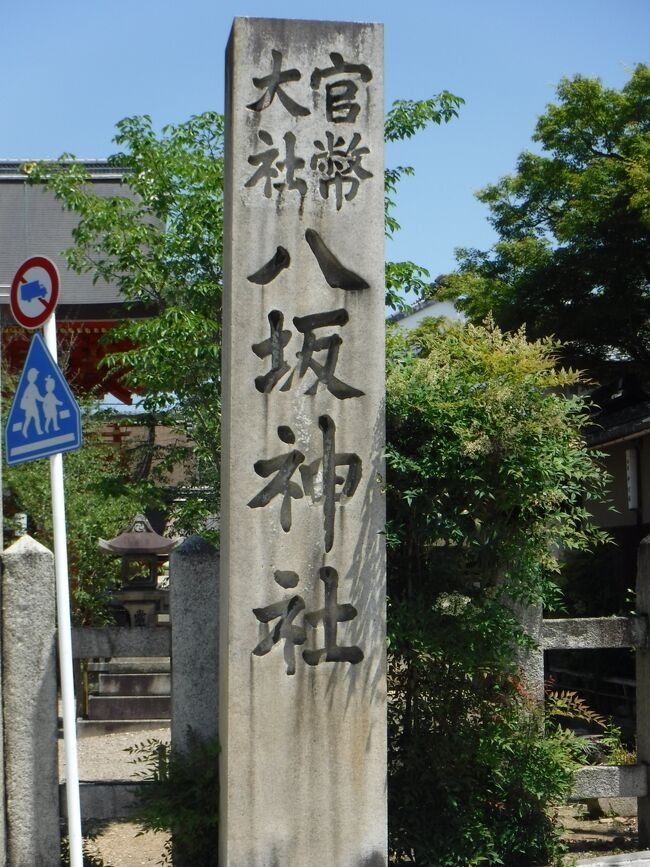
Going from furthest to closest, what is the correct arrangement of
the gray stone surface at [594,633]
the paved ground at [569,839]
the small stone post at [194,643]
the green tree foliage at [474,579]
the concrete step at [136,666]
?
the concrete step at [136,666]
the paved ground at [569,839]
the gray stone surface at [594,633]
the small stone post at [194,643]
the green tree foliage at [474,579]

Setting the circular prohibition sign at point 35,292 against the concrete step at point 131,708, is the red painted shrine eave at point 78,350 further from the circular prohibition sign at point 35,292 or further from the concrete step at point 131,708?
the circular prohibition sign at point 35,292

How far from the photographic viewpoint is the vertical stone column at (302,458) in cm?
574

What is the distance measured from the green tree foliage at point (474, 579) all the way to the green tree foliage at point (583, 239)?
7.99 metres

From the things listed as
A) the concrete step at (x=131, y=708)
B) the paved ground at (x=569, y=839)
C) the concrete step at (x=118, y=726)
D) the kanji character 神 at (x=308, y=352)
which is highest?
the kanji character 神 at (x=308, y=352)

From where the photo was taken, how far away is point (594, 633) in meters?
6.72

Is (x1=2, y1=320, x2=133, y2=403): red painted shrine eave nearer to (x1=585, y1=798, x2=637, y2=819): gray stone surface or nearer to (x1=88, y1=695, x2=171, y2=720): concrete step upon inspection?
(x1=88, y1=695, x2=171, y2=720): concrete step

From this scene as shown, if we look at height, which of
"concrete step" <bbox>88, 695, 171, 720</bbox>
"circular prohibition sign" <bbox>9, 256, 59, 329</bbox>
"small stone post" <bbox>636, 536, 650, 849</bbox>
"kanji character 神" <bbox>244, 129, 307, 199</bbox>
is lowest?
"concrete step" <bbox>88, 695, 171, 720</bbox>

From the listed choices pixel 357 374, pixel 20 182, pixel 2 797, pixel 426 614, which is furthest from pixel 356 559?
pixel 20 182

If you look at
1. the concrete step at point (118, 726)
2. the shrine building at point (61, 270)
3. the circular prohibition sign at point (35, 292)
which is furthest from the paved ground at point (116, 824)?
the shrine building at point (61, 270)

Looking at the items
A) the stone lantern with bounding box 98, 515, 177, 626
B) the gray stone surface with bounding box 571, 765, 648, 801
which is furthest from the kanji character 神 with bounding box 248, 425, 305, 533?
the stone lantern with bounding box 98, 515, 177, 626

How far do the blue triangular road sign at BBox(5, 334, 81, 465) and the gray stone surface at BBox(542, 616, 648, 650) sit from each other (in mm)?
3354

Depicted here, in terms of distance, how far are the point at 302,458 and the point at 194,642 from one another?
138 cm

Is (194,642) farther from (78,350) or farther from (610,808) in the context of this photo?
(78,350)

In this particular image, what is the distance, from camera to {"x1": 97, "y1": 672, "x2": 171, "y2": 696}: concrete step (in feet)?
42.2
